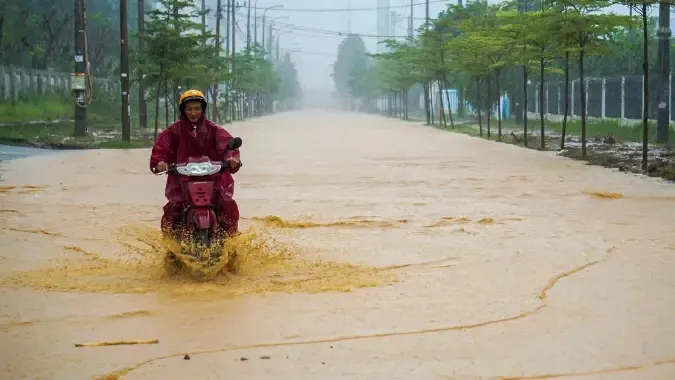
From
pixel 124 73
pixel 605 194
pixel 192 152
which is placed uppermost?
pixel 124 73

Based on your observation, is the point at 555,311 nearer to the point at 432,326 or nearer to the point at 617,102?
the point at 432,326

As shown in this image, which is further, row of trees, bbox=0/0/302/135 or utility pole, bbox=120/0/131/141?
row of trees, bbox=0/0/302/135

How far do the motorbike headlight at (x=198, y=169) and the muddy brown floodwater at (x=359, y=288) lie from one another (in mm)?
715

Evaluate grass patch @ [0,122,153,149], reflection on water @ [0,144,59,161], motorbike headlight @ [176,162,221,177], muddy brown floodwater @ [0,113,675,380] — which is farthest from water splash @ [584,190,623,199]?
grass patch @ [0,122,153,149]

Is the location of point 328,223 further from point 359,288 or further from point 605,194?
point 605,194

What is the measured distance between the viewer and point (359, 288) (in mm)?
9141

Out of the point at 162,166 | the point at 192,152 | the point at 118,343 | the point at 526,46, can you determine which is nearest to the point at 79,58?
the point at 526,46

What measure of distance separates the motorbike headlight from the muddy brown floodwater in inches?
28.1

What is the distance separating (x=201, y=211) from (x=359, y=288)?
1404 mm

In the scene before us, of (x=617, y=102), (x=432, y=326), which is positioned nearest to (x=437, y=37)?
(x=617, y=102)

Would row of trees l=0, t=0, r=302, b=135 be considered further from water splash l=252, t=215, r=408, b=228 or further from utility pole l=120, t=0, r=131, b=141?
water splash l=252, t=215, r=408, b=228

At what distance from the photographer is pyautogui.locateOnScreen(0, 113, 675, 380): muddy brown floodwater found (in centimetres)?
665

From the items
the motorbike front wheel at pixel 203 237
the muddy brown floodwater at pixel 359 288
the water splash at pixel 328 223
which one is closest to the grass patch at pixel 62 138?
the muddy brown floodwater at pixel 359 288

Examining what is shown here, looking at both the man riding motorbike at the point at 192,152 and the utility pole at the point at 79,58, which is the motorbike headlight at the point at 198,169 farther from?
the utility pole at the point at 79,58
